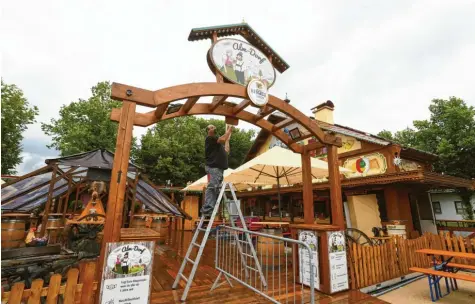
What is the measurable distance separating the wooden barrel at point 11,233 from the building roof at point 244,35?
5.92m

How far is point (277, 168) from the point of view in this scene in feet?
26.5

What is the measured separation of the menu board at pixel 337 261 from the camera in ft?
14.9

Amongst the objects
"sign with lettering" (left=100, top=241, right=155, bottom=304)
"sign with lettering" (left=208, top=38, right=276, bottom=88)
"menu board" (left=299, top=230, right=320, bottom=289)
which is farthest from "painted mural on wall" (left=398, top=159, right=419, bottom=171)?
"sign with lettering" (left=100, top=241, right=155, bottom=304)

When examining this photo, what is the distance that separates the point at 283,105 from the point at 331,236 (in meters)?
2.70

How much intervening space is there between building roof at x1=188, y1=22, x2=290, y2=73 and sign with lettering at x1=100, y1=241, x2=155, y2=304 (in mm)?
3542

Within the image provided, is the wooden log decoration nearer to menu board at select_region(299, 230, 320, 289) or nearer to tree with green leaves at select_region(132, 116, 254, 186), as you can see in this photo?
menu board at select_region(299, 230, 320, 289)

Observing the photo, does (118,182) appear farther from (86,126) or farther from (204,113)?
(86,126)

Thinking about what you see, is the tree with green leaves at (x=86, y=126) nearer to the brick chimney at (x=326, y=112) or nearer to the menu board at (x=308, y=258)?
the brick chimney at (x=326, y=112)

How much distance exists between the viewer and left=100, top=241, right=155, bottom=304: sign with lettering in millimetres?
2771

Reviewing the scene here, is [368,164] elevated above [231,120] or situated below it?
above

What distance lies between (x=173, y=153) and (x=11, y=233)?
17100mm

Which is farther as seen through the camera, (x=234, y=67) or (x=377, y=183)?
(x=377, y=183)

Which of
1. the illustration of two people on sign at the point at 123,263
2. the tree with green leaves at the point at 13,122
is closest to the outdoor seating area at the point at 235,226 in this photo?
the illustration of two people on sign at the point at 123,263

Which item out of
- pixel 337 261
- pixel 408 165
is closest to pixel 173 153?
pixel 408 165
